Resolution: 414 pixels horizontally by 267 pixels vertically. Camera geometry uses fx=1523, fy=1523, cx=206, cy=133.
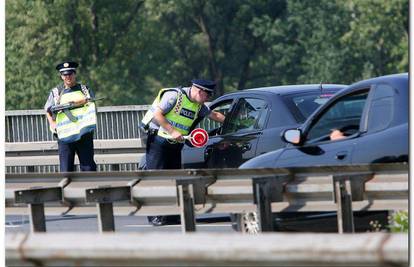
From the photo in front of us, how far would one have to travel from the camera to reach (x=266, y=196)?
10.5 meters

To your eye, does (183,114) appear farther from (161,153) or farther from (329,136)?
(329,136)

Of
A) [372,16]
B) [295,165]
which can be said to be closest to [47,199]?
[295,165]

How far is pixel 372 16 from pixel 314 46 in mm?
4398

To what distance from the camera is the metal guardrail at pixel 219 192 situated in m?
10.4

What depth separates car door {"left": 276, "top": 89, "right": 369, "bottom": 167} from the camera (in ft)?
37.6

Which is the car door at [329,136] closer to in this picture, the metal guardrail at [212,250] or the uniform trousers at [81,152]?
the uniform trousers at [81,152]

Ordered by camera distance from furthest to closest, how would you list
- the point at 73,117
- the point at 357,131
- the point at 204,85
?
the point at 73,117, the point at 204,85, the point at 357,131

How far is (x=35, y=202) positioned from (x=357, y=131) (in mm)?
2515

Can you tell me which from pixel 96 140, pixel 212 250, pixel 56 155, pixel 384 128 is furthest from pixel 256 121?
pixel 212 250

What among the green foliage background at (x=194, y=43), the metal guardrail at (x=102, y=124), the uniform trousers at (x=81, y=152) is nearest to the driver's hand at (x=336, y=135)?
the uniform trousers at (x=81, y=152)

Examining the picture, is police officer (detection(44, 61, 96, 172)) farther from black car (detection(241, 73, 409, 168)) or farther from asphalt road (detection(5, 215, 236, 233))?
black car (detection(241, 73, 409, 168))

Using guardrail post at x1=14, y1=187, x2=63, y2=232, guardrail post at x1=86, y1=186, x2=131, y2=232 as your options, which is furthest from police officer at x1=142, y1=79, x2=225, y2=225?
guardrail post at x1=86, y1=186, x2=131, y2=232

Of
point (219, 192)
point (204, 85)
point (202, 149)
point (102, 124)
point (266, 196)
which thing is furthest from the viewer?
point (102, 124)

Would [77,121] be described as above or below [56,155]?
above
